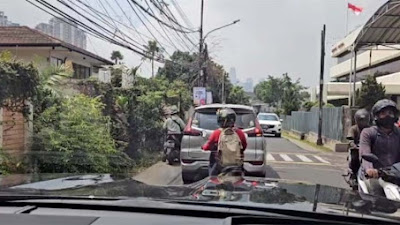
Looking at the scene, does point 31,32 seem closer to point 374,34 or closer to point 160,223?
point 374,34

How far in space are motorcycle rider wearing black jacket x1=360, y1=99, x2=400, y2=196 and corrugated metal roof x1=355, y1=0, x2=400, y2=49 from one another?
41.3 feet

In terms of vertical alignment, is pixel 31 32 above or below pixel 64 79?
above

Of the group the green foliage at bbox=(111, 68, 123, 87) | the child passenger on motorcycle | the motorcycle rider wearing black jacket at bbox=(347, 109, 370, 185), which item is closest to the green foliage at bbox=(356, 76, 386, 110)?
the green foliage at bbox=(111, 68, 123, 87)

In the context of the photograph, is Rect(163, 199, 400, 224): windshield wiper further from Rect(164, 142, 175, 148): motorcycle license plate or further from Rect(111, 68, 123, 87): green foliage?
Rect(111, 68, 123, 87): green foliage

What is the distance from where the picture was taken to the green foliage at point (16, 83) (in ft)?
29.6

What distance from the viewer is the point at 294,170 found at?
49.1 ft

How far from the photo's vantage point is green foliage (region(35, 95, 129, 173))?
10414 mm

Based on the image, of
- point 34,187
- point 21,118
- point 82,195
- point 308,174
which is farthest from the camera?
point 308,174

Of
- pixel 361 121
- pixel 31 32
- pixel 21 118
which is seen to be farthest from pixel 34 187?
pixel 31 32

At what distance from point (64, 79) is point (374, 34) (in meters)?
14.7

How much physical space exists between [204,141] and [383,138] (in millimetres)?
5043

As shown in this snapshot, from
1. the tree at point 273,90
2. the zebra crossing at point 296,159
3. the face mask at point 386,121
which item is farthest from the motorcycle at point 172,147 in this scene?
the tree at point 273,90

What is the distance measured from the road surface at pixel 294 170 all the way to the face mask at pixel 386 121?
16.5ft

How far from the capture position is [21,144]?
407 inches
